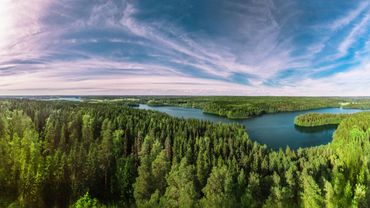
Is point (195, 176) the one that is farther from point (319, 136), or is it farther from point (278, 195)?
point (319, 136)

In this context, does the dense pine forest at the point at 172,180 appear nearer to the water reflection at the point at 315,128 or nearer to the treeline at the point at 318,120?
the water reflection at the point at 315,128

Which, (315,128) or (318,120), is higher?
(318,120)

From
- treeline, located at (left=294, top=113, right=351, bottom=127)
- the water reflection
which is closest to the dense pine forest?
the water reflection

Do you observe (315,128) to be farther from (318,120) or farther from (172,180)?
(172,180)

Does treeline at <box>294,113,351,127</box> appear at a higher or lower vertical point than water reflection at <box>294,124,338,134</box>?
higher

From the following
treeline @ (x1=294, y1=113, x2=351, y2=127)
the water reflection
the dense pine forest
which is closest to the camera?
the dense pine forest

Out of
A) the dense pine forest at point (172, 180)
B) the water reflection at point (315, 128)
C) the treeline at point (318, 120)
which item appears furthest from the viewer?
the treeline at point (318, 120)

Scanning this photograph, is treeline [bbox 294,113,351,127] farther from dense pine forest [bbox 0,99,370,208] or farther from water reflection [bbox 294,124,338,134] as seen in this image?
dense pine forest [bbox 0,99,370,208]

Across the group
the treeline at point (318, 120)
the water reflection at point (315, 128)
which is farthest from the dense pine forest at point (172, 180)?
the treeline at point (318, 120)

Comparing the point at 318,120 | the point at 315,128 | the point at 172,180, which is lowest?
the point at 315,128

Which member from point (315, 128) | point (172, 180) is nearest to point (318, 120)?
Result: point (315, 128)

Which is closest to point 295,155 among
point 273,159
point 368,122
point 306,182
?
point 273,159

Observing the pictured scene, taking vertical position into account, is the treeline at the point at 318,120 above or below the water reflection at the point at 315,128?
above
